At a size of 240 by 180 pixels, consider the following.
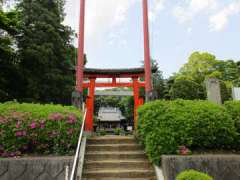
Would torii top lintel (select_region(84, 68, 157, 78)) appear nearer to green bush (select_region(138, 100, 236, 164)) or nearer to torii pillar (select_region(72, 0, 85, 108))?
torii pillar (select_region(72, 0, 85, 108))

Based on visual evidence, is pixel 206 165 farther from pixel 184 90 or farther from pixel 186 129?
pixel 184 90

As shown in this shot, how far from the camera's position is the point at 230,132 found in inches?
171

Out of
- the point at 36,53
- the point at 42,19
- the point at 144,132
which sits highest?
the point at 42,19

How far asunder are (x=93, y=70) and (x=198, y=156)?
19.1 ft

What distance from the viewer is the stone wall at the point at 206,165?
384 centimetres

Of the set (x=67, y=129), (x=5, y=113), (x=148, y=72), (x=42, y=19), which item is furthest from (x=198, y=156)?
(x=42, y=19)

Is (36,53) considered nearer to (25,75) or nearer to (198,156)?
(25,75)

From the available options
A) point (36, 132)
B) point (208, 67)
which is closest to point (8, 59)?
point (36, 132)

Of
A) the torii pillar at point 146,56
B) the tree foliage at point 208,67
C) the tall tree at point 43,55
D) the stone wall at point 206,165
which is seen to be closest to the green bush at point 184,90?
the tall tree at point 43,55

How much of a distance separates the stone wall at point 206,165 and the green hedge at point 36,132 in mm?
1997

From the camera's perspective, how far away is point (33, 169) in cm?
384

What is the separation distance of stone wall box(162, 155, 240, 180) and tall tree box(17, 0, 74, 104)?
9389 mm

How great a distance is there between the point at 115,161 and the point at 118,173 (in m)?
0.42

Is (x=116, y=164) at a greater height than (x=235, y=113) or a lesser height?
lesser
